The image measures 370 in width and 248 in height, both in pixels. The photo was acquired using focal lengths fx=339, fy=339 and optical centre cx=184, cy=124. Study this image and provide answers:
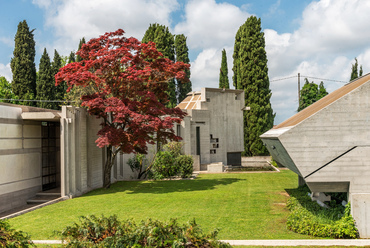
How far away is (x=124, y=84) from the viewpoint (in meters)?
17.6

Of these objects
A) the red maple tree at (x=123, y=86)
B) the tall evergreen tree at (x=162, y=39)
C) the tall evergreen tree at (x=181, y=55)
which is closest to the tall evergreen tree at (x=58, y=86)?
the tall evergreen tree at (x=162, y=39)

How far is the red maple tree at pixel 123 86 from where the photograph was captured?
53.7 feet

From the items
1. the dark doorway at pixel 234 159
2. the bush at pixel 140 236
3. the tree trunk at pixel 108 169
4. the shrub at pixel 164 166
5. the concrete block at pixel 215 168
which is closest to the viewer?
the bush at pixel 140 236

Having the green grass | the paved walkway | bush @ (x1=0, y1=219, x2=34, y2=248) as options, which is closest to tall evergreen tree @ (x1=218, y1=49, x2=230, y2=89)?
the green grass

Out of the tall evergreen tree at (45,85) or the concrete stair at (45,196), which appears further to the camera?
the tall evergreen tree at (45,85)

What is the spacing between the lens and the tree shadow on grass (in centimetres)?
1725

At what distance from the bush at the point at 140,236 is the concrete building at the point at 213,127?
18.9 metres

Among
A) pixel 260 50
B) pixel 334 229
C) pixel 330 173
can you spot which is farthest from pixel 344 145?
pixel 260 50

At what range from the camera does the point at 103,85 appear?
60.4ft

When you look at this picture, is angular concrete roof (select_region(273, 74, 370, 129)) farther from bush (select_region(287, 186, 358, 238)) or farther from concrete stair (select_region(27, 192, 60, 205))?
concrete stair (select_region(27, 192, 60, 205))

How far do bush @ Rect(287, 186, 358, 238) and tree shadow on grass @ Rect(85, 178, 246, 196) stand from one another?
25.0 feet

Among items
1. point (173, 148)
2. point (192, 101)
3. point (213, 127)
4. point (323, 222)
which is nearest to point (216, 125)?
point (213, 127)

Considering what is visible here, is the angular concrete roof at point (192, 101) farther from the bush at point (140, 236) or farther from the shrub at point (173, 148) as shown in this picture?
the bush at point (140, 236)

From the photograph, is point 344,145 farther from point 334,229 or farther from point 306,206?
point 306,206
